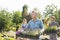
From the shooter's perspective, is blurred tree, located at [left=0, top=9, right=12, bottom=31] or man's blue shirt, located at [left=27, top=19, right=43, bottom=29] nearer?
man's blue shirt, located at [left=27, top=19, right=43, bottom=29]

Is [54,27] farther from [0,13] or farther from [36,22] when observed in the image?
[0,13]

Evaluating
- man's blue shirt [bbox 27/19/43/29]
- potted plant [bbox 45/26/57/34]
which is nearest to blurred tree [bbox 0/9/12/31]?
man's blue shirt [bbox 27/19/43/29]

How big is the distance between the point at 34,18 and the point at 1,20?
5.57m

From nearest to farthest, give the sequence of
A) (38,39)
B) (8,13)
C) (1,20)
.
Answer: (38,39) → (1,20) → (8,13)

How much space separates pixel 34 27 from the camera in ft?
9.04

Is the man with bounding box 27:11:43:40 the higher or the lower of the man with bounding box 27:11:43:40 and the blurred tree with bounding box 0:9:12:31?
the lower

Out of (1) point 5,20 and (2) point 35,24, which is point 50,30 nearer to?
(2) point 35,24

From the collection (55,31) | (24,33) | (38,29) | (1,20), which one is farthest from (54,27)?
(1,20)

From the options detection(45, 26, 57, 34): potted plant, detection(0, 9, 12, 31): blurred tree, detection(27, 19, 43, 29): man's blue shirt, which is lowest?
detection(45, 26, 57, 34): potted plant

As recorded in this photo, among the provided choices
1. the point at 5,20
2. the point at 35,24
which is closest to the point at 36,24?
the point at 35,24

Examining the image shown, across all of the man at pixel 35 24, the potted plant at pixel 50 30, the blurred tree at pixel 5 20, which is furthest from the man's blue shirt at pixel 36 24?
the blurred tree at pixel 5 20

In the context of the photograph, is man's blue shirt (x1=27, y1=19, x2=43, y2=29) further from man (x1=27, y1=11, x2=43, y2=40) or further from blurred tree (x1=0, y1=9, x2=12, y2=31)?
blurred tree (x1=0, y1=9, x2=12, y2=31)

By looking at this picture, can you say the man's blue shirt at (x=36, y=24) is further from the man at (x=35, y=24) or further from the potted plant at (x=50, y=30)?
the potted plant at (x=50, y=30)

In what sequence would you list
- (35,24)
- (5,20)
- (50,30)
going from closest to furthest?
(50,30), (35,24), (5,20)
